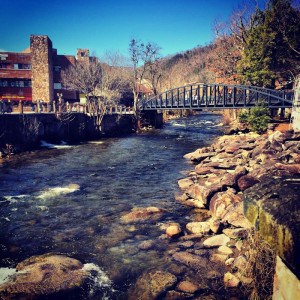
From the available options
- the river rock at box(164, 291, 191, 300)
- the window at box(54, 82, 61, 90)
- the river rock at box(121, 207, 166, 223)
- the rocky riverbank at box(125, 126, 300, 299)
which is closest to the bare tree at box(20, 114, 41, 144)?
the rocky riverbank at box(125, 126, 300, 299)

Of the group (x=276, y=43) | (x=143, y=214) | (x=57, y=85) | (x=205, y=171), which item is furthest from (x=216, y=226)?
(x=57, y=85)

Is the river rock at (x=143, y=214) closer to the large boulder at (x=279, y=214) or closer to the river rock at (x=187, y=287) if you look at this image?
the river rock at (x=187, y=287)

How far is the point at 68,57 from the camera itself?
5244 centimetres

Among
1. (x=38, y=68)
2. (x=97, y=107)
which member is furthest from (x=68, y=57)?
(x=97, y=107)

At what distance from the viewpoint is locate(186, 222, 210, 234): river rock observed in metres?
9.12

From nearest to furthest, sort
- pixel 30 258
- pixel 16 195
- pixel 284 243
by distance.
→ pixel 284 243 < pixel 30 258 < pixel 16 195

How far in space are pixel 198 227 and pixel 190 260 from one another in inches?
72.5

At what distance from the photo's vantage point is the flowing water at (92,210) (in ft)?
25.0

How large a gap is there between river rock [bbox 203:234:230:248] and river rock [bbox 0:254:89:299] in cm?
346

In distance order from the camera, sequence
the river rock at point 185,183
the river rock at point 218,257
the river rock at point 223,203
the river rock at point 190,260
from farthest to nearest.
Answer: the river rock at point 185,183, the river rock at point 223,203, the river rock at point 218,257, the river rock at point 190,260

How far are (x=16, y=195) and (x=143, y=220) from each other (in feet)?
22.1

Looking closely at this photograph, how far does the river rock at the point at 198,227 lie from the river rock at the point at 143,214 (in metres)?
1.48

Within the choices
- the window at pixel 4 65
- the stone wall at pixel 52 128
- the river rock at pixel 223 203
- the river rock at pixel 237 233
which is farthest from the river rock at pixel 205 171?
the window at pixel 4 65

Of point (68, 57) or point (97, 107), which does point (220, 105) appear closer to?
point (97, 107)
